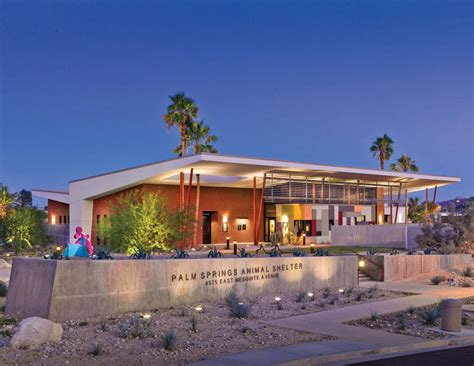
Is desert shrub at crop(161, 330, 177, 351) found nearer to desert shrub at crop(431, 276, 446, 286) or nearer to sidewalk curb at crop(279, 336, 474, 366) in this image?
sidewalk curb at crop(279, 336, 474, 366)

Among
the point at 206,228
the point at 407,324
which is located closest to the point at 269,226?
the point at 206,228

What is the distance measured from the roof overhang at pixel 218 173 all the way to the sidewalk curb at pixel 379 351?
19326 millimetres

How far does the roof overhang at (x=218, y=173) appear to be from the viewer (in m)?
30.8

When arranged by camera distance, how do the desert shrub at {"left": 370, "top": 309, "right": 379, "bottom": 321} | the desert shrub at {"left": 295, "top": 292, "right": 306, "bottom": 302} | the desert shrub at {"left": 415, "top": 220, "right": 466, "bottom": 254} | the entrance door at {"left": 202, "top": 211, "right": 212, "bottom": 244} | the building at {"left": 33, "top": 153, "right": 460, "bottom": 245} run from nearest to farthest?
the desert shrub at {"left": 370, "top": 309, "right": 379, "bottom": 321}, the desert shrub at {"left": 295, "top": 292, "right": 306, "bottom": 302}, the desert shrub at {"left": 415, "top": 220, "right": 466, "bottom": 254}, the building at {"left": 33, "top": 153, "right": 460, "bottom": 245}, the entrance door at {"left": 202, "top": 211, "right": 212, "bottom": 244}

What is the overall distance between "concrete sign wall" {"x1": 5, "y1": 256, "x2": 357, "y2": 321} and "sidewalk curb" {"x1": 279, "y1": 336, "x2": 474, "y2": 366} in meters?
5.46

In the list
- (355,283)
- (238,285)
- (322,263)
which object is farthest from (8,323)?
(355,283)

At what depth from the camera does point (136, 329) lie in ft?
34.0

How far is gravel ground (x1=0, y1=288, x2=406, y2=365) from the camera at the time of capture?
28.5 feet

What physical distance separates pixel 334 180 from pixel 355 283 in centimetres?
2561

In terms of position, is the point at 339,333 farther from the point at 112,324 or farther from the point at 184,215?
Result: the point at 184,215

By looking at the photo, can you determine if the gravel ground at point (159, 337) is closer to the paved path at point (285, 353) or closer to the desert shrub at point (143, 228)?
the paved path at point (285, 353)

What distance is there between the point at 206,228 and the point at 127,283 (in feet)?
101

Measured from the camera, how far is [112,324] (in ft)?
37.4

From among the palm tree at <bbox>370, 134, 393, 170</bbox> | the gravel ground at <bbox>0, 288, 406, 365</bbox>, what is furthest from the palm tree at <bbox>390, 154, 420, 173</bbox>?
the gravel ground at <bbox>0, 288, 406, 365</bbox>
